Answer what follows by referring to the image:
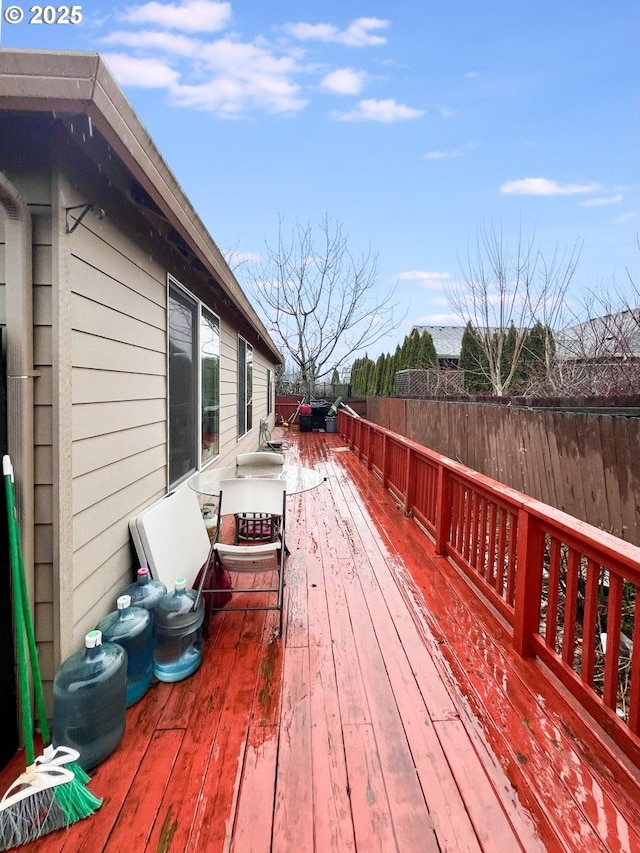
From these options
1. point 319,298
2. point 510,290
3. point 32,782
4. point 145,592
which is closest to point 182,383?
point 145,592

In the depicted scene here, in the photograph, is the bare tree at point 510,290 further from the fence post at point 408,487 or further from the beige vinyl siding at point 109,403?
the beige vinyl siding at point 109,403

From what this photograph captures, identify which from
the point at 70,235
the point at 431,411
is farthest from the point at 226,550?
the point at 431,411

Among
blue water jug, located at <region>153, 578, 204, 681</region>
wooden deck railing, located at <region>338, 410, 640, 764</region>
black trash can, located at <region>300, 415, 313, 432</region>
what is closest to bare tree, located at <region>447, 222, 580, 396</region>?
black trash can, located at <region>300, 415, 313, 432</region>

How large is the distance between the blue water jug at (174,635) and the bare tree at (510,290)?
8.23 metres

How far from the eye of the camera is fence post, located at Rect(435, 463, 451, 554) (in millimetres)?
3438

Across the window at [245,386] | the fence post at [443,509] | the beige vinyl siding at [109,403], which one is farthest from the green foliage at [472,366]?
the beige vinyl siding at [109,403]

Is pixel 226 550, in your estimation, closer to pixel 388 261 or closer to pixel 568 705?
pixel 568 705

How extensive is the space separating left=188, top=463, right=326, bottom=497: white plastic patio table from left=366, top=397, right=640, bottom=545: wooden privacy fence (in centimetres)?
193

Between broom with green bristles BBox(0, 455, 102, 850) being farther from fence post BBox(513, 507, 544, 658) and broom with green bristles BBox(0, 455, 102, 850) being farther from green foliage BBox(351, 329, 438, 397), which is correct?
green foliage BBox(351, 329, 438, 397)

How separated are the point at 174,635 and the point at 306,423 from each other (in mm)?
11993

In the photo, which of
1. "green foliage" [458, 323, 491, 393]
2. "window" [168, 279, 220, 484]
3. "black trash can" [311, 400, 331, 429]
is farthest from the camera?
"black trash can" [311, 400, 331, 429]

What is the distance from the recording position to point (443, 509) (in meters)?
3.45

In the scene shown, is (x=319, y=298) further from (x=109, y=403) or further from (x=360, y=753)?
(x=360, y=753)

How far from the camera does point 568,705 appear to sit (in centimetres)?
181
